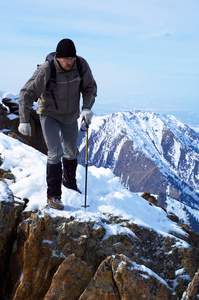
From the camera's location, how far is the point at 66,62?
8305 millimetres

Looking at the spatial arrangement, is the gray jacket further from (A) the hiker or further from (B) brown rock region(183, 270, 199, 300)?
(B) brown rock region(183, 270, 199, 300)

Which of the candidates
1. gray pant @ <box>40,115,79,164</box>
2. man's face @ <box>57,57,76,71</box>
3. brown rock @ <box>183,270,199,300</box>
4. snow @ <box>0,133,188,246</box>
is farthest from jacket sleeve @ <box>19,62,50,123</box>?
brown rock @ <box>183,270,199,300</box>

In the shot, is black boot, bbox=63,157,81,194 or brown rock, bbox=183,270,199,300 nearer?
brown rock, bbox=183,270,199,300

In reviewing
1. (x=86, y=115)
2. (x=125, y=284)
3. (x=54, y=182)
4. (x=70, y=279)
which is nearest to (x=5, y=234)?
(x=54, y=182)

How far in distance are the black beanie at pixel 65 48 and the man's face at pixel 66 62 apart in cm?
10

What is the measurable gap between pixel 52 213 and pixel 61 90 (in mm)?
3683

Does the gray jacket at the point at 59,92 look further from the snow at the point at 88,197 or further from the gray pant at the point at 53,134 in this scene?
the snow at the point at 88,197

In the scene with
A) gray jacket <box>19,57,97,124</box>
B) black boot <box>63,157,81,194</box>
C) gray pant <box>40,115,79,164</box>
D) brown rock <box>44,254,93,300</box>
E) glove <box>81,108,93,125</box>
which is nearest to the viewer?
brown rock <box>44,254,93,300</box>

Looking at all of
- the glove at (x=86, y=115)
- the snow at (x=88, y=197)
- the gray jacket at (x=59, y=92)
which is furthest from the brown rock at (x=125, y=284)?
the gray jacket at (x=59, y=92)

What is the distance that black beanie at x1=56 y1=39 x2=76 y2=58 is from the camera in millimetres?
8188

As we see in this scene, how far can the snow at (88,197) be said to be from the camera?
915 cm

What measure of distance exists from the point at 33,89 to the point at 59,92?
2.51ft

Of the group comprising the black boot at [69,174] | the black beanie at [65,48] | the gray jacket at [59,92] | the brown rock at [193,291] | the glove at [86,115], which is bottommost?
the brown rock at [193,291]

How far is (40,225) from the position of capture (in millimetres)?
8273
